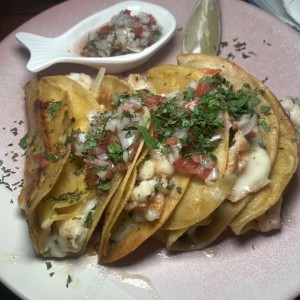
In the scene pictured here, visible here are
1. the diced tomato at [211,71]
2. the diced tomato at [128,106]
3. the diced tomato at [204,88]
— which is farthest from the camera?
the diced tomato at [211,71]

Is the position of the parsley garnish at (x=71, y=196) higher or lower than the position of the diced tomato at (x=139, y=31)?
lower

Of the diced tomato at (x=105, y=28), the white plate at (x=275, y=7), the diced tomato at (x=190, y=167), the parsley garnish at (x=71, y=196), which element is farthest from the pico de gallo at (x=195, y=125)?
the white plate at (x=275, y=7)

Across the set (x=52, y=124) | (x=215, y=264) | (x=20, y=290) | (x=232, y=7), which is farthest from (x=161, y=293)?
(x=232, y=7)

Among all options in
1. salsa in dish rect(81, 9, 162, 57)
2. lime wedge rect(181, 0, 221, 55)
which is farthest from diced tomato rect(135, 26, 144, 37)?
lime wedge rect(181, 0, 221, 55)

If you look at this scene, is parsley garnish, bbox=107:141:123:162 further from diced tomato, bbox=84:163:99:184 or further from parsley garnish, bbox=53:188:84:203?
parsley garnish, bbox=53:188:84:203

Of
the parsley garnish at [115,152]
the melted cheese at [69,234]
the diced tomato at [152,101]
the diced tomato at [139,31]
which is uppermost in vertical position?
the diced tomato at [152,101]

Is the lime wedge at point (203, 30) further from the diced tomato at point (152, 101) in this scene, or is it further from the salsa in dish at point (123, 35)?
the diced tomato at point (152, 101)

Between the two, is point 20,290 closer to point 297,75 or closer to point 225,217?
point 225,217

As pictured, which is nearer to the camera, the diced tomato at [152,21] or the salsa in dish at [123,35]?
the salsa in dish at [123,35]
